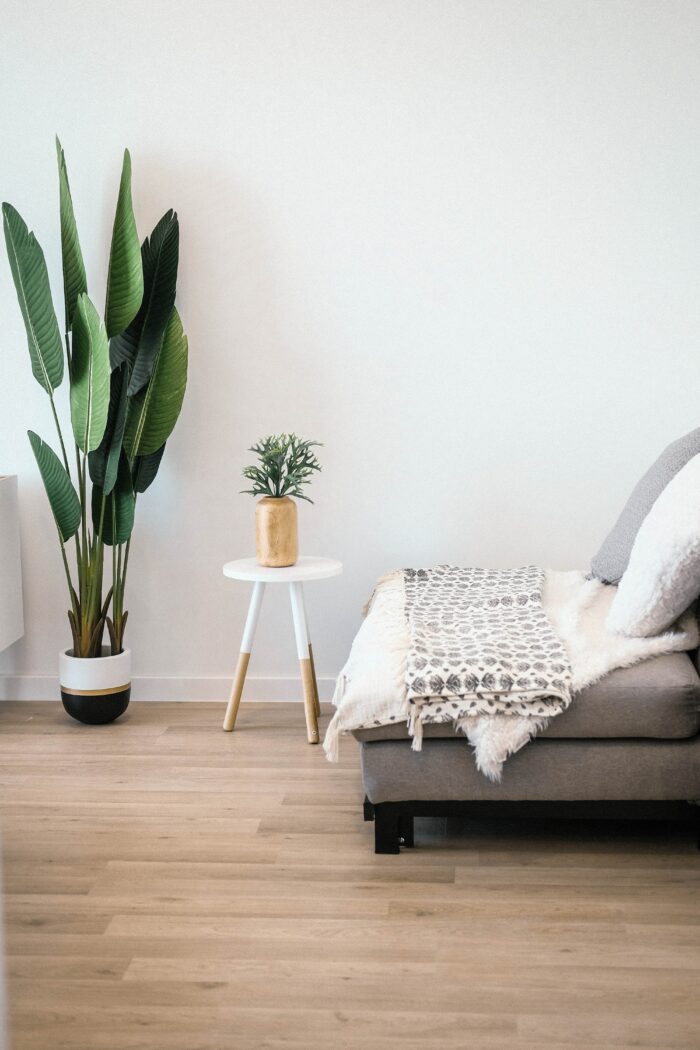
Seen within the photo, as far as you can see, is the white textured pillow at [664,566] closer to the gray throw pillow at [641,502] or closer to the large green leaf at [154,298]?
the gray throw pillow at [641,502]

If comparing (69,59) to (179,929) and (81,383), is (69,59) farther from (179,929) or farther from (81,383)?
(179,929)

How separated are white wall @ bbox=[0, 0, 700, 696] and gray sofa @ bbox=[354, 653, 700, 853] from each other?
1260 millimetres

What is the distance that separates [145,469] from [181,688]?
2.59 feet

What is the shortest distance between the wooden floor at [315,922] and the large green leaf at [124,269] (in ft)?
4.55

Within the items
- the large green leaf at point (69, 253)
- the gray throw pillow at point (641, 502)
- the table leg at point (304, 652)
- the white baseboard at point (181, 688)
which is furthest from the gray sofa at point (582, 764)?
the large green leaf at point (69, 253)

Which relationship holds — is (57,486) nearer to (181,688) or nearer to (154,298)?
(154,298)

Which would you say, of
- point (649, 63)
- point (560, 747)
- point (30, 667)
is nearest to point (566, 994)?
point (560, 747)

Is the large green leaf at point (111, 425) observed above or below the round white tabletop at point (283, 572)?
above

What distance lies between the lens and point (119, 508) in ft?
11.4

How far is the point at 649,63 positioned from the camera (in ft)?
11.1

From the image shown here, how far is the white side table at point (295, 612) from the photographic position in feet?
10.5

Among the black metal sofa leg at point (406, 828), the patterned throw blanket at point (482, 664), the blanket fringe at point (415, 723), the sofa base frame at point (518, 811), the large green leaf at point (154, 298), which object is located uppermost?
the large green leaf at point (154, 298)

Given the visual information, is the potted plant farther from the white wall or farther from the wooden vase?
the white wall

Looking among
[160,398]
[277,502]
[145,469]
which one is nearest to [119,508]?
[145,469]
